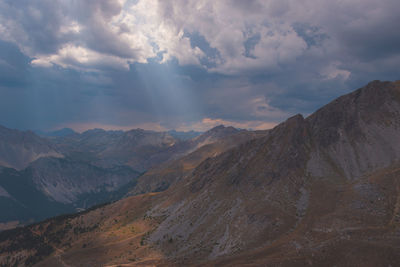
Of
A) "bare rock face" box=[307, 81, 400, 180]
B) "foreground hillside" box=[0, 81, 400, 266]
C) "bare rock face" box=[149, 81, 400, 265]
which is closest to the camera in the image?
"foreground hillside" box=[0, 81, 400, 266]

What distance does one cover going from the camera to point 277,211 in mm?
84688

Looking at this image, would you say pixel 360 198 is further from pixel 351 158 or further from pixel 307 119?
pixel 307 119

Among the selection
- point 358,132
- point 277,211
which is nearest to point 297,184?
point 277,211

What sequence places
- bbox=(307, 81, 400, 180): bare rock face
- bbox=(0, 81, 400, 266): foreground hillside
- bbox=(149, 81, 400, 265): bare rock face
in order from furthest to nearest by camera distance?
bbox=(307, 81, 400, 180): bare rock face → bbox=(149, 81, 400, 265): bare rock face → bbox=(0, 81, 400, 266): foreground hillside

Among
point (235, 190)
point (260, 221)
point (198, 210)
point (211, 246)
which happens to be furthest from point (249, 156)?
point (211, 246)

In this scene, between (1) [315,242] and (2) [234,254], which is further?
(2) [234,254]

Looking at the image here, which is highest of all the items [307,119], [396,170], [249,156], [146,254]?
[307,119]

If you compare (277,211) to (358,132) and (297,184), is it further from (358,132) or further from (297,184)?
(358,132)

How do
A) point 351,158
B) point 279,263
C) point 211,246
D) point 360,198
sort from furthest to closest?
point 351,158 < point 211,246 < point 360,198 < point 279,263

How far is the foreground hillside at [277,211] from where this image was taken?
58188 millimetres

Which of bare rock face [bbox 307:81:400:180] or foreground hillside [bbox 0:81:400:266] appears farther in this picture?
bare rock face [bbox 307:81:400:180]

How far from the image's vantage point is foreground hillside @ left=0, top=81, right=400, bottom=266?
5819 centimetres

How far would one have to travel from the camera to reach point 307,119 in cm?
13775

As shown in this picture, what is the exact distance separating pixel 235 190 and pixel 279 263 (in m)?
64.8
